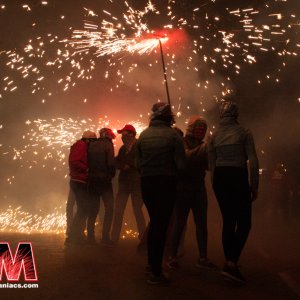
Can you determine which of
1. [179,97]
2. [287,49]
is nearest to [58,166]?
[179,97]

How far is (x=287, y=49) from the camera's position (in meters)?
17.5

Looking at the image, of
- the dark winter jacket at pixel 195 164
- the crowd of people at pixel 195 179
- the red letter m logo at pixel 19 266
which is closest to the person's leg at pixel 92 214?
the crowd of people at pixel 195 179

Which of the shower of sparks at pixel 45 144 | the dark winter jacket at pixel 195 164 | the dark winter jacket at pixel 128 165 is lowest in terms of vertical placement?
the shower of sparks at pixel 45 144

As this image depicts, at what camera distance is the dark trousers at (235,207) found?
5.85m

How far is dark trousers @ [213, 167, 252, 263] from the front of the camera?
585 centimetres

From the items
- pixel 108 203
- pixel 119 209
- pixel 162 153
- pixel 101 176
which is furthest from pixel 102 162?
pixel 162 153

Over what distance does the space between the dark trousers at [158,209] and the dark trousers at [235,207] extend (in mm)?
626

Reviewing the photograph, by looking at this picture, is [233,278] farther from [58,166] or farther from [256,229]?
[58,166]

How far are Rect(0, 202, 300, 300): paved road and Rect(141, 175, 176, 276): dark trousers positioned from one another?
1.19 feet

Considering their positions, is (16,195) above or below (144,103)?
below

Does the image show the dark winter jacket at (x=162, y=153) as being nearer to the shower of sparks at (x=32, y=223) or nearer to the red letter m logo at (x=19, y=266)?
the red letter m logo at (x=19, y=266)

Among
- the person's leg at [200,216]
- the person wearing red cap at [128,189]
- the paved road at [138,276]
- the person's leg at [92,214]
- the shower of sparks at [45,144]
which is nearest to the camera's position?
the paved road at [138,276]

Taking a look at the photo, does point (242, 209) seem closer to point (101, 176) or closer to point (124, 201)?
point (124, 201)

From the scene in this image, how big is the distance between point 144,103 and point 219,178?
15808 mm
